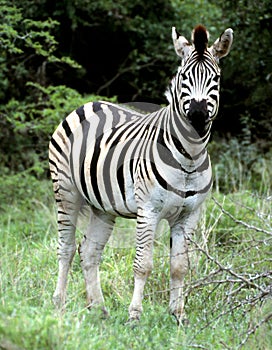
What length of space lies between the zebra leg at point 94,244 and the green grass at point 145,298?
210 mm

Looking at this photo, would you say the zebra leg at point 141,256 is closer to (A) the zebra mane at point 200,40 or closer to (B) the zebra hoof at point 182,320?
(B) the zebra hoof at point 182,320

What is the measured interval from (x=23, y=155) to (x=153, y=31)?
363 centimetres

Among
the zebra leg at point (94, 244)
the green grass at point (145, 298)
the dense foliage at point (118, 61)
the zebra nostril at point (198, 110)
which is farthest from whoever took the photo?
the dense foliage at point (118, 61)

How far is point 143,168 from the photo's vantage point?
5629 mm

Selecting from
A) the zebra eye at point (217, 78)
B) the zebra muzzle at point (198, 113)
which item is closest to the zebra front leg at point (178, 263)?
the zebra muzzle at point (198, 113)

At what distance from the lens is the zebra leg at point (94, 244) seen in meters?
6.47

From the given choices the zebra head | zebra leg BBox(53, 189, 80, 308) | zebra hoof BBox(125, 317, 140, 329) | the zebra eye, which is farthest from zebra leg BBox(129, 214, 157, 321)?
the zebra eye

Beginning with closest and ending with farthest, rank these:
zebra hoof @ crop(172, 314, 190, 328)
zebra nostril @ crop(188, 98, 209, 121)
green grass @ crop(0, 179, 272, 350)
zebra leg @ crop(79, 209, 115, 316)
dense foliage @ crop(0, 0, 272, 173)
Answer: green grass @ crop(0, 179, 272, 350)
zebra nostril @ crop(188, 98, 209, 121)
zebra hoof @ crop(172, 314, 190, 328)
zebra leg @ crop(79, 209, 115, 316)
dense foliage @ crop(0, 0, 272, 173)

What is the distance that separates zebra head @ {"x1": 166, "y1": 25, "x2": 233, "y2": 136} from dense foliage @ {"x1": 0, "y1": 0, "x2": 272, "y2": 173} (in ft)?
17.8

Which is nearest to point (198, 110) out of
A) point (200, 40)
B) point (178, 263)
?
point (200, 40)

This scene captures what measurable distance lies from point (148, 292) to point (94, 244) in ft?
2.28

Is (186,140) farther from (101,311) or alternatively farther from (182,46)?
(101,311)

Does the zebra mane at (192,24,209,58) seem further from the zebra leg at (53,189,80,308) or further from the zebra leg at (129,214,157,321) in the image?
the zebra leg at (53,189,80,308)

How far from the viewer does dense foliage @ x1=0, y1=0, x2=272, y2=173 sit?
38.1 feet
